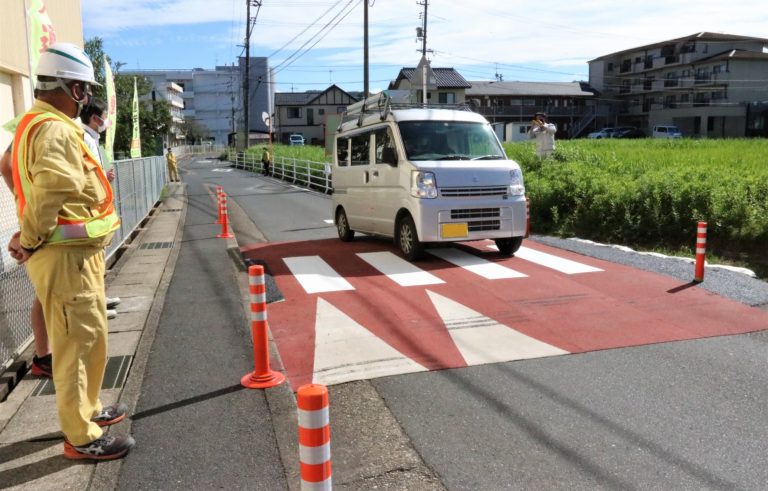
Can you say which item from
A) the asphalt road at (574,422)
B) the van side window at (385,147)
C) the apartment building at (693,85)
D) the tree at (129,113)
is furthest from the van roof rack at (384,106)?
the apartment building at (693,85)

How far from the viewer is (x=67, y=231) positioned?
296cm

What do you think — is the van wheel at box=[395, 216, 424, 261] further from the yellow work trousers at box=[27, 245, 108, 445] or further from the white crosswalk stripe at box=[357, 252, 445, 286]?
the yellow work trousers at box=[27, 245, 108, 445]

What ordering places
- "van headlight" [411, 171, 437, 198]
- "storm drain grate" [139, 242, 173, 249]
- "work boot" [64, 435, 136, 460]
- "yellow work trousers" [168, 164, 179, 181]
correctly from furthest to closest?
"yellow work trousers" [168, 164, 179, 181] → "storm drain grate" [139, 242, 173, 249] → "van headlight" [411, 171, 437, 198] → "work boot" [64, 435, 136, 460]

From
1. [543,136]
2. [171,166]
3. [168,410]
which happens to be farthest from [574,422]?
[171,166]

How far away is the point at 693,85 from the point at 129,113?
46.2 m

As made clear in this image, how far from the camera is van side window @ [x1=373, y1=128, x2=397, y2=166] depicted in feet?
28.7

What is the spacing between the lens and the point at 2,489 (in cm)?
296

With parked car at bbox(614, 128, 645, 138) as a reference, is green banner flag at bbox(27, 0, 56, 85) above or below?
below

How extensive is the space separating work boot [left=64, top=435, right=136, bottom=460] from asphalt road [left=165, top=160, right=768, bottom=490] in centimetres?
115

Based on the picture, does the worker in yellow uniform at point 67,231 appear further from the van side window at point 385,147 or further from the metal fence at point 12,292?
the van side window at point 385,147

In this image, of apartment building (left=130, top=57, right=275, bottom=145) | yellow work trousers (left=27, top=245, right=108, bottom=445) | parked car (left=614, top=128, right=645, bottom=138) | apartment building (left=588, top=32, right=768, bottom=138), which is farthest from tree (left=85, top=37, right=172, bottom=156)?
apartment building (left=130, top=57, right=275, bottom=145)

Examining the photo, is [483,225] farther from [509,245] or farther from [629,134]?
[629,134]

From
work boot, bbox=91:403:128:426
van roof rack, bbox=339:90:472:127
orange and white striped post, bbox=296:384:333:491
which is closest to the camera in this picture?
orange and white striped post, bbox=296:384:333:491

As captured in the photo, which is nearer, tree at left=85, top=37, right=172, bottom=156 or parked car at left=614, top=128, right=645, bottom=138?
tree at left=85, top=37, right=172, bottom=156
